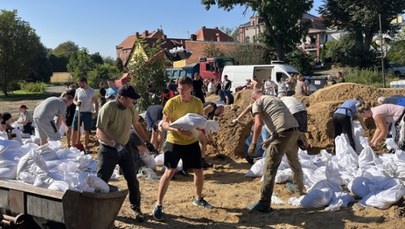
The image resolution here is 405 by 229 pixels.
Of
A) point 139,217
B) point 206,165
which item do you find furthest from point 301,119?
point 139,217

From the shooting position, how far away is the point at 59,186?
466 centimetres

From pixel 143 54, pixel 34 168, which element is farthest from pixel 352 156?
pixel 143 54

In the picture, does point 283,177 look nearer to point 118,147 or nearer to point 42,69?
point 118,147

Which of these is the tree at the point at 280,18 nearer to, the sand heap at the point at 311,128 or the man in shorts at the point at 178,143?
the sand heap at the point at 311,128

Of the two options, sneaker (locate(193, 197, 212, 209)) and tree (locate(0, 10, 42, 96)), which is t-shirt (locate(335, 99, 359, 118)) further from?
tree (locate(0, 10, 42, 96))

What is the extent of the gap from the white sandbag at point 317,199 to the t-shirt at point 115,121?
2290 mm

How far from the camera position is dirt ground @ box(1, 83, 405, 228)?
18.3 ft

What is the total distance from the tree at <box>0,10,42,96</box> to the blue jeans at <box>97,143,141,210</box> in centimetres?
4234

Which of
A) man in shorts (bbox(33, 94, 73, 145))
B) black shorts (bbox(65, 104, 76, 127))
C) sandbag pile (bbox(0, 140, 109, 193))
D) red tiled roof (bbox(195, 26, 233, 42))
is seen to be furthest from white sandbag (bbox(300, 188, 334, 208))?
red tiled roof (bbox(195, 26, 233, 42))

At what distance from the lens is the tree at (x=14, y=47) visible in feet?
147

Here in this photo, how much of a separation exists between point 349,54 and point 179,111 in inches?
1561

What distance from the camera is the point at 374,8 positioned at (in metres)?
41.4

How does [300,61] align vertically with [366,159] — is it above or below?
above

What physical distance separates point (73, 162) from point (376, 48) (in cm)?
4146
